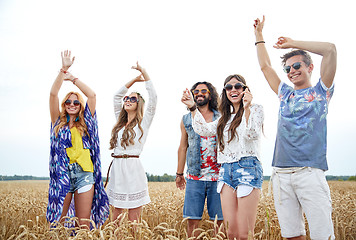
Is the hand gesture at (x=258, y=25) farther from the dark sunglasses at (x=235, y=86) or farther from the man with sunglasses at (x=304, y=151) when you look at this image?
the dark sunglasses at (x=235, y=86)

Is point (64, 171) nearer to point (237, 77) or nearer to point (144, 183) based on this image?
point (144, 183)

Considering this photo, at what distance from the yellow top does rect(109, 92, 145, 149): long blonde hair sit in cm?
45

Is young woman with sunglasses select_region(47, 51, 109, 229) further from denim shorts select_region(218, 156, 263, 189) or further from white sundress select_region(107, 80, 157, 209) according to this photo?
denim shorts select_region(218, 156, 263, 189)

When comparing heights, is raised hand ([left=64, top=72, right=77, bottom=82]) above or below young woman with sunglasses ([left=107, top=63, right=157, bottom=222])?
above

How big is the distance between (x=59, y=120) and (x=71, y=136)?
368mm

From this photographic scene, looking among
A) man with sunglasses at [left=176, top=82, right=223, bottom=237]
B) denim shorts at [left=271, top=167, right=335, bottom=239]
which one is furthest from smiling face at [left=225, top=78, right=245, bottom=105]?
denim shorts at [left=271, top=167, right=335, bottom=239]

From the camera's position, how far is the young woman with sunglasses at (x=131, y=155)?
4754 millimetres

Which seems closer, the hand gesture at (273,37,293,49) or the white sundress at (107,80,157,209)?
the hand gesture at (273,37,293,49)

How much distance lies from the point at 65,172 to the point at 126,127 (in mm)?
1128

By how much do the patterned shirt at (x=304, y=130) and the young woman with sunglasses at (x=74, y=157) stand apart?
2775mm

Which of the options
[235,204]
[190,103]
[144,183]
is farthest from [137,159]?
[235,204]

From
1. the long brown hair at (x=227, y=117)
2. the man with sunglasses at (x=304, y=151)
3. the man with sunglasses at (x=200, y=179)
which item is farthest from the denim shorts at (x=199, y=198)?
the man with sunglasses at (x=304, y=151)

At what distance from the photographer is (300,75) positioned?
352 cm

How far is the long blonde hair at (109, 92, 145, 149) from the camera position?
485 centimetres
